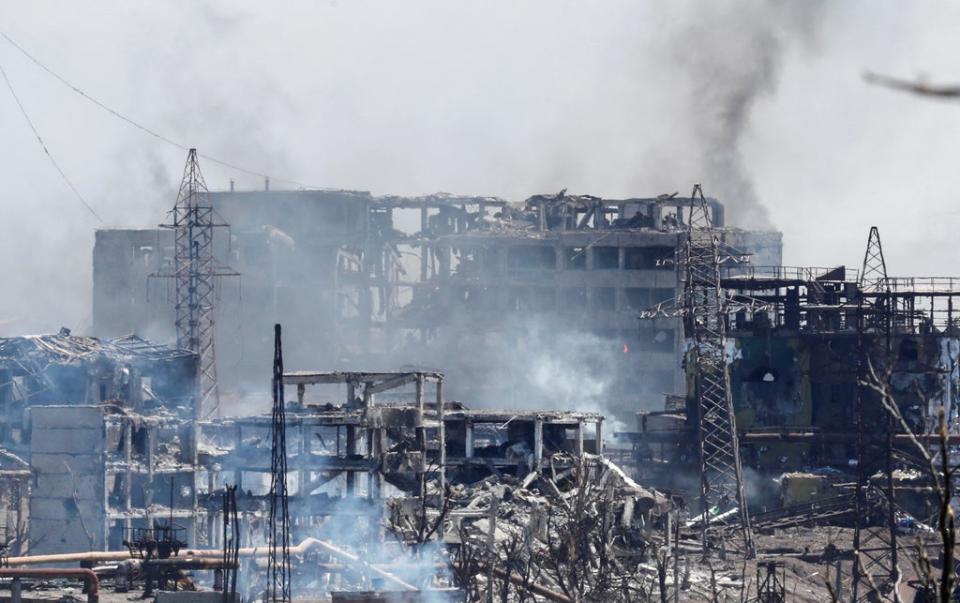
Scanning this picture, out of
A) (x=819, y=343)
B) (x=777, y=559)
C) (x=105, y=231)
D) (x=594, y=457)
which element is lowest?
(x=777, y=559)

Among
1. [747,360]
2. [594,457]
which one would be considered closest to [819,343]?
[747,360]

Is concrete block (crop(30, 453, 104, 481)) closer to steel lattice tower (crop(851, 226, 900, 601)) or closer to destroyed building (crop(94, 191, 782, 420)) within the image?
steel lattice tower (crop(851, 226, 900, 601))

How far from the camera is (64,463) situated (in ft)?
148

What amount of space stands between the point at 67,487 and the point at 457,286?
138 ft

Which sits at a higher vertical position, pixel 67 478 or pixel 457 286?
pixel 457 286

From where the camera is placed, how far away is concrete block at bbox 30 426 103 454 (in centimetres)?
4506

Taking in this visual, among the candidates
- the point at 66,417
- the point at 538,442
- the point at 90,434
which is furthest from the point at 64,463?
the point at 538,442

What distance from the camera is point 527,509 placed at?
45.5 m

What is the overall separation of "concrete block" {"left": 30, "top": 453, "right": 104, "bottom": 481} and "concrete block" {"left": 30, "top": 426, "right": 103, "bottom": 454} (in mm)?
154

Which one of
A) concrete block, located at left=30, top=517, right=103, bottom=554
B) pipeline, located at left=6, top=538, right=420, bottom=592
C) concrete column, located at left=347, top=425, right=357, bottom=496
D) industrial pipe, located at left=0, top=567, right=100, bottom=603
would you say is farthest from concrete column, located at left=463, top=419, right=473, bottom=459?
industrial pipe, located at left=0, top=567, right=100, bottom=603

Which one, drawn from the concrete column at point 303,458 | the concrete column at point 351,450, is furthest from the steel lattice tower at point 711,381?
the concrete column at point 303,458

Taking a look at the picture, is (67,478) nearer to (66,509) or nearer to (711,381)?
(66,509)

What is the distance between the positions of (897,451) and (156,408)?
29.0 metres

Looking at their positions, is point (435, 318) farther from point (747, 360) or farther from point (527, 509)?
point (527, 509)
